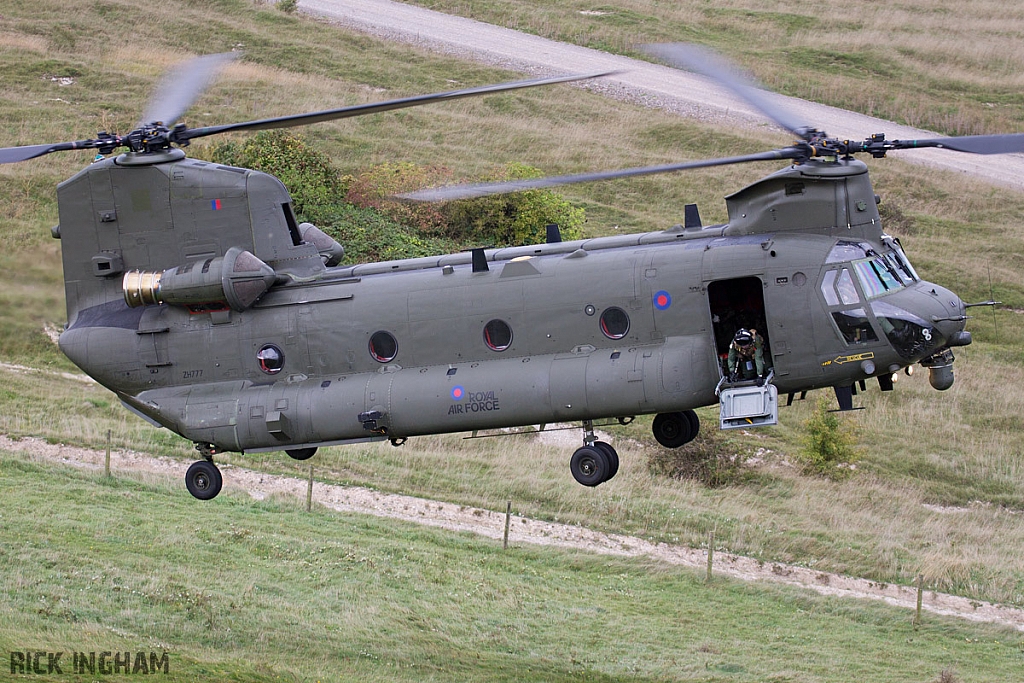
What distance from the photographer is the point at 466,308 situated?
17953 millimetres

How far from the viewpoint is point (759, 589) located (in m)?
29.0

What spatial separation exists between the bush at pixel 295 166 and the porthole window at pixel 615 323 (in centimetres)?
2457

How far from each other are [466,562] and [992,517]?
13428mm

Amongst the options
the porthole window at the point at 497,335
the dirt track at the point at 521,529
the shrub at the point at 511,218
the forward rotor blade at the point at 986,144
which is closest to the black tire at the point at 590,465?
the porthole window at the point at 497,335

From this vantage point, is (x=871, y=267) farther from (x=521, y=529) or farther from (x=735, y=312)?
(x=521, y=529)

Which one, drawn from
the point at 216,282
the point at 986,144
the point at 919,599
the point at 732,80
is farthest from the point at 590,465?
the point at 919,599

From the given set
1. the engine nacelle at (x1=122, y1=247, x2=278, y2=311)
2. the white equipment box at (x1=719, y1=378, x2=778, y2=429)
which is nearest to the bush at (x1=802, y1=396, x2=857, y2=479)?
the white equipment box at (x1=719, y1=378, x2=778, y2=429)

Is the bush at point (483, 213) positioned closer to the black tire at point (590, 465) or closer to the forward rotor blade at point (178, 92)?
the forward rotor blade at point (178, 92)

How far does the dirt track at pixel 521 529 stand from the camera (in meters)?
28.9

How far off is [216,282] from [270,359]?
4.69 feet

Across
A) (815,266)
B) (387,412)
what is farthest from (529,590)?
(815,266)

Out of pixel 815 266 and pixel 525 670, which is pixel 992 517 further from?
pixel 815 266

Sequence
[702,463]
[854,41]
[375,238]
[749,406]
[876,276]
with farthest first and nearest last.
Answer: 1. [854,41]
2. [375,238]
3. [702,463]
4. [876,276]
5. [749,406]

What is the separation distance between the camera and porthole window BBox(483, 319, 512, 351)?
1778 cm
